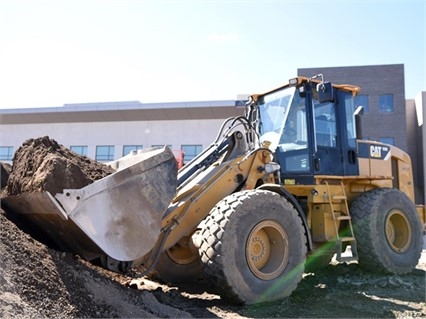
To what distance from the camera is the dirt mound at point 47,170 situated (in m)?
4.11

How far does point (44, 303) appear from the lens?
358cm

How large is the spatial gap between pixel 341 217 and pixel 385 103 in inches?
998

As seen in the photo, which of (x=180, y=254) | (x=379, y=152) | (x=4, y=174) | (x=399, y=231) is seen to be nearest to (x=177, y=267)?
(x=180, y=254)

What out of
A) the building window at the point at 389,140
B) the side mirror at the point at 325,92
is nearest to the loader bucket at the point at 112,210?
the side mirror at the point at 325,92

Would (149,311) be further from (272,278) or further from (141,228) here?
(272,278)

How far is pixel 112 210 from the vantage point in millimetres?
4309

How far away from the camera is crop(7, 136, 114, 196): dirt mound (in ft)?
13.5

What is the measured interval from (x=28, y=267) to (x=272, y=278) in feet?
8.99

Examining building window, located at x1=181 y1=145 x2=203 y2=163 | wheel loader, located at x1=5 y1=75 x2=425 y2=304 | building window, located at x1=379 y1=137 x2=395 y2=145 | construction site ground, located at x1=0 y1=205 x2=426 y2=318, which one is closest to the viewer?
construction site ground, located at x1=0 y1=205 x2=426 y2=318

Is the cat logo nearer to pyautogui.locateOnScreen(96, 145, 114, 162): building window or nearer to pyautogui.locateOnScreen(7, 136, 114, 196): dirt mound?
pyautogui.locateOnScreen(7, 136, 114, 196): dirt mound

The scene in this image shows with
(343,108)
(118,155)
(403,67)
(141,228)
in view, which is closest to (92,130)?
(118,155)

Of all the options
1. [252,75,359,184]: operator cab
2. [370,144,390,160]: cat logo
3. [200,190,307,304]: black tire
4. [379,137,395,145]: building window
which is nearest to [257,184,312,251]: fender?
[200,190,307,304]: black tire

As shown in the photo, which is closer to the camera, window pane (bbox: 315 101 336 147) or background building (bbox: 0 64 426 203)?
window pane (bbox: 315 101 336 147)

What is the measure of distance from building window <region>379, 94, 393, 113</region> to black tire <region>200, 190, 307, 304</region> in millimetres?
26428
